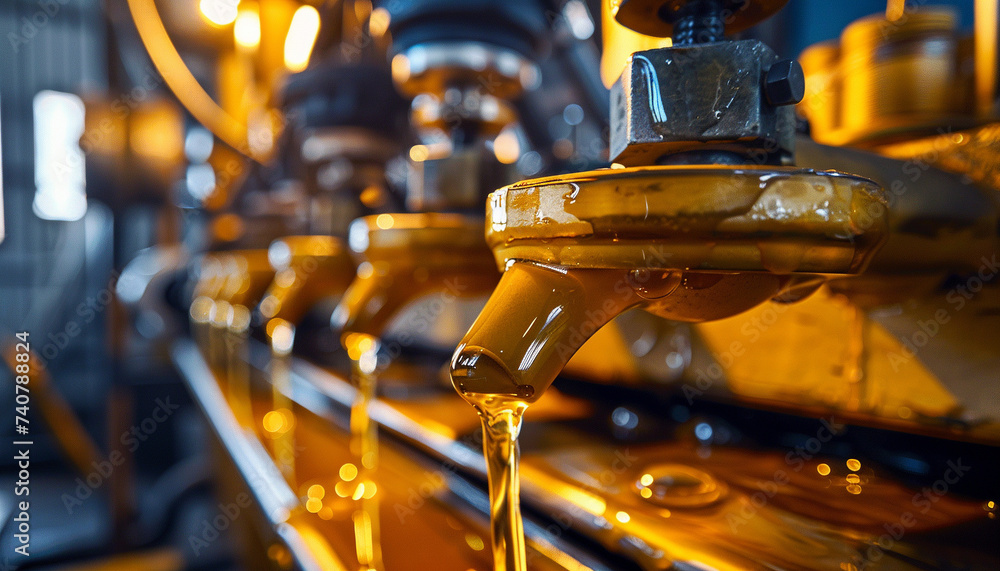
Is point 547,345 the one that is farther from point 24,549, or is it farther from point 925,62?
point 24,549

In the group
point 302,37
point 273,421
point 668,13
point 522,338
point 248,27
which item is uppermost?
point 248,27

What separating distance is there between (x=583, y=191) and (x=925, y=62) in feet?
1.06

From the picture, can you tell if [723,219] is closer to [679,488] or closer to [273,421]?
[679,488]

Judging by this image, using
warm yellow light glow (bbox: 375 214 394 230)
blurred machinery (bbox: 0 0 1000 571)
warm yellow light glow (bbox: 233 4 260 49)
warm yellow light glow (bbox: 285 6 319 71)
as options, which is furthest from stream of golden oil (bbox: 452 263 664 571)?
warm yellow light glow (bbox: 233 4 260 49)

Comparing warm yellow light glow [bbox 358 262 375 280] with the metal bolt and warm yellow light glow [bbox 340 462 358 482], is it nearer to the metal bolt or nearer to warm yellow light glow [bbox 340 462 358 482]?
warm yellow light glow [bbox 340 462 358 482]

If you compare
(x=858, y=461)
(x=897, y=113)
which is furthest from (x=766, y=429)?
(x=897, y=113)

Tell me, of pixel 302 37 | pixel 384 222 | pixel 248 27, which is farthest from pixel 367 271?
pixel 248 27

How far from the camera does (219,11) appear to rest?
1416mm

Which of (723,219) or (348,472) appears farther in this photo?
(348,472)

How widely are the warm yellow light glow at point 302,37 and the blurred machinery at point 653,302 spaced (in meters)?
0.27

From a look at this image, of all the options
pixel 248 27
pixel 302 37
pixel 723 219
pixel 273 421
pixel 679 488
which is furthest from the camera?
pixel 248 27

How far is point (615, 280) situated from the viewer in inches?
7.5

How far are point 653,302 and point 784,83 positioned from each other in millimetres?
83

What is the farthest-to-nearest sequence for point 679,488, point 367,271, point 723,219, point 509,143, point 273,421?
point 509,143
point 273,421
point 367,271
point 679,488
point 723,219
